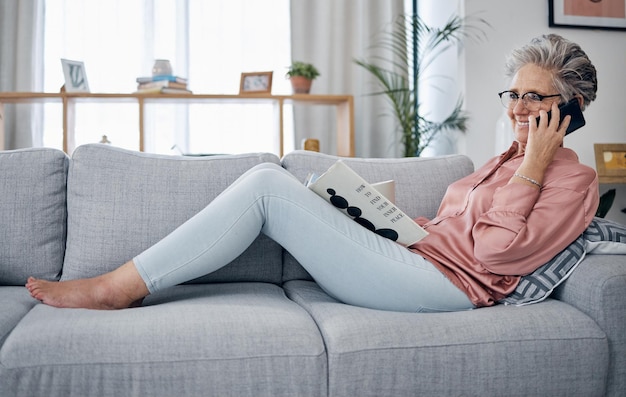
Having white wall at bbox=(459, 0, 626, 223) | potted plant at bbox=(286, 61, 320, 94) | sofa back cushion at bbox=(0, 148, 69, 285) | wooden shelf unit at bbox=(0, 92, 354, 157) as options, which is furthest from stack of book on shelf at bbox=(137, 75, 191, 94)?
sofa back cushion at bbox=(0, 148, 69, 285)

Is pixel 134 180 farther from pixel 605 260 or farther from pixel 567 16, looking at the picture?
pixel 567 16

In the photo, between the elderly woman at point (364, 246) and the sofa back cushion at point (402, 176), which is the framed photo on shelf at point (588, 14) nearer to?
the sofa back cushion at point (402, 176)

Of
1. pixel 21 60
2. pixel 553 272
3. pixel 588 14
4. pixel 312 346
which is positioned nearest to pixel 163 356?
pixel 312 346

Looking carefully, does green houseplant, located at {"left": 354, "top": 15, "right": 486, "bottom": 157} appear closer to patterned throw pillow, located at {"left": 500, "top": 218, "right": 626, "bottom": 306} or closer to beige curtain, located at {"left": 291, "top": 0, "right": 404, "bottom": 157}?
beige curtain, located at {"left": 291, "top": 0, "right": 404, "bottom": 157}

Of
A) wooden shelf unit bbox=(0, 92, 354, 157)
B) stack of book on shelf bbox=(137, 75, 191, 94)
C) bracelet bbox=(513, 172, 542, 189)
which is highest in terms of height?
stack of book on shelf bbox=(137, 75, 191, 94)

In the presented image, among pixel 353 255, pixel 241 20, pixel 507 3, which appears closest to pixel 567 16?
pixel 507 3

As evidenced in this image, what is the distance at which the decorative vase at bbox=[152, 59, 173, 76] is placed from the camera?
378 centimetres

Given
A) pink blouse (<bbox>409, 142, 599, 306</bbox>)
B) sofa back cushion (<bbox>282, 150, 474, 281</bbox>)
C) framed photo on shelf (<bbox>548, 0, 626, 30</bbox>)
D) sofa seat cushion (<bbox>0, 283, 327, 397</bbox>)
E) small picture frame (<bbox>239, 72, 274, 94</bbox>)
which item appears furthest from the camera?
small picture frame (<bbox>239, 72, 274, 94</bbox>)

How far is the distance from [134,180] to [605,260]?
131cm

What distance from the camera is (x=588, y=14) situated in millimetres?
3488

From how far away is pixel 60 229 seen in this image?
6.35 ft

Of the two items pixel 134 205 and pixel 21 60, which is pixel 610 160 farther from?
pixel 21 60

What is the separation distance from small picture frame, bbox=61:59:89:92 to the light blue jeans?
249 centimetres

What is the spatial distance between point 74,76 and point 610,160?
3.01 meters
